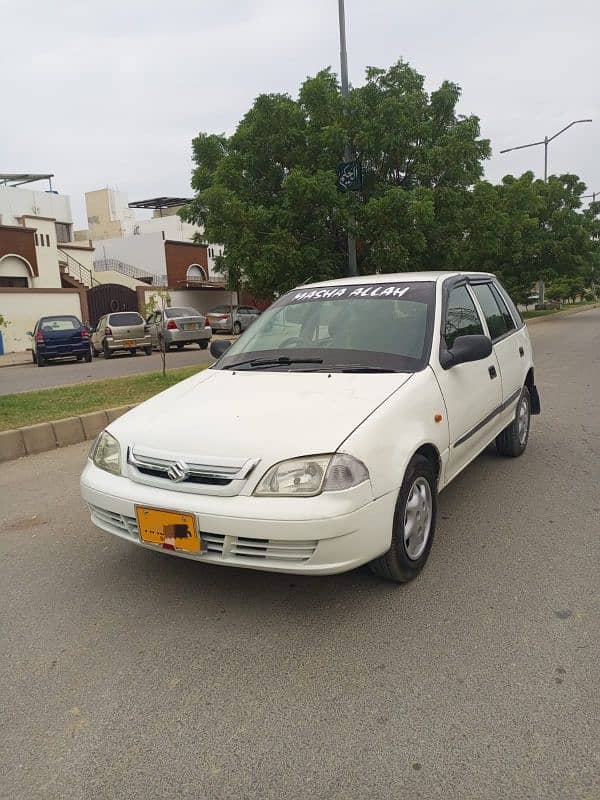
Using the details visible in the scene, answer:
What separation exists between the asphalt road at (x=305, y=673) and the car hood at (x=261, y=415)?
0.81 metres

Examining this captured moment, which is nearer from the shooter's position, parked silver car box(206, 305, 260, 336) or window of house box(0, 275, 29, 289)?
window of house box(0, 275, 29, 289)

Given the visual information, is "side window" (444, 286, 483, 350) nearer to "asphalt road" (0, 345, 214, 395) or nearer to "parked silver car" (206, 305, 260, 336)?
"asphalt road" (0, 345, 214, 395)

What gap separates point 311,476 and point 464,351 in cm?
147

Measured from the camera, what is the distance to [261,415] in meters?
3.04

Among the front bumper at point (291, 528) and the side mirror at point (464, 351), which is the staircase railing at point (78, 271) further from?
the front bumper at point (291, 528)

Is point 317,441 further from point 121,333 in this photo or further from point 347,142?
point 121,333

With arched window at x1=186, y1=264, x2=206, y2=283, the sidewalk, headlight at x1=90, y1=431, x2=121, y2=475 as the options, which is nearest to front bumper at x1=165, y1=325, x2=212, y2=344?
the sidewalk

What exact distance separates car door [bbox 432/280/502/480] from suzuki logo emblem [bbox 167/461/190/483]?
1562 mm

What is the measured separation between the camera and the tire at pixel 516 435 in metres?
5.33

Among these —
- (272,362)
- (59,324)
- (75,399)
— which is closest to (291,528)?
(272,362)

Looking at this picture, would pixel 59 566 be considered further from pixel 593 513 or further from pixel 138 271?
pixel 138 271

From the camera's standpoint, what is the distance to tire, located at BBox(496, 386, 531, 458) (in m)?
5.33

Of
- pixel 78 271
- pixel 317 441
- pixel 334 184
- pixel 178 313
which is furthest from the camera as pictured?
pixel 78 271

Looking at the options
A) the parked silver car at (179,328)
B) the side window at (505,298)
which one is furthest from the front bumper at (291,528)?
the parked silver car at (179,328)
